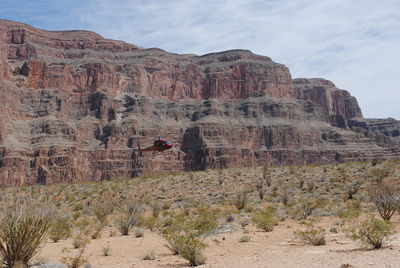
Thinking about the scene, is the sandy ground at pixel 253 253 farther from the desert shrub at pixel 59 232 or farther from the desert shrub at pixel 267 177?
the desert shrub at pixel 267 177

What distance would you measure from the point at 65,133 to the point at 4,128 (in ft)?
55.1

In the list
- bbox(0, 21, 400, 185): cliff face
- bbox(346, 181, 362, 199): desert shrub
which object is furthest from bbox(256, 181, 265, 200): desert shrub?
bbox(0, 21, 400, 185): cliff face

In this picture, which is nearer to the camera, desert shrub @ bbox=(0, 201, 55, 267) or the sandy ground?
the sandy ground

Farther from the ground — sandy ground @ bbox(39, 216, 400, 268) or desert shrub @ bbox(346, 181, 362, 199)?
desert shrub @ bbox(346, 181, 362, 199)

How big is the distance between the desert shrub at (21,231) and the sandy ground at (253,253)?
2.08 metres

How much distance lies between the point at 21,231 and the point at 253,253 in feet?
23.8

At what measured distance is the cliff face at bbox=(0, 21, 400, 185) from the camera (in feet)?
419

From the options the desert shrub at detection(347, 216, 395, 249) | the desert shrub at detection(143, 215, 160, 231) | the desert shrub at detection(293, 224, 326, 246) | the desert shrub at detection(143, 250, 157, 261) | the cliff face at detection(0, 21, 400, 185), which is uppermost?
the cliff face at detection(0, 21, 400, 185)

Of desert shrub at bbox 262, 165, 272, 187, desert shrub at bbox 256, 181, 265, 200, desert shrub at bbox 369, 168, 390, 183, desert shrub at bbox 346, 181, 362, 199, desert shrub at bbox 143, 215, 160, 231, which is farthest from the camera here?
desert shrub at bbox 262, 165, 272, 187

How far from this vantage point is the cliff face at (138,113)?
12781cm

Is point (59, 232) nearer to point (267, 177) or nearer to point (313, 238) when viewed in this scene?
point (313, 238)

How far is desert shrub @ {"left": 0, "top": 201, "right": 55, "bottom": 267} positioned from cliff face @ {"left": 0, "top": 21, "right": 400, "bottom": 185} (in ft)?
367

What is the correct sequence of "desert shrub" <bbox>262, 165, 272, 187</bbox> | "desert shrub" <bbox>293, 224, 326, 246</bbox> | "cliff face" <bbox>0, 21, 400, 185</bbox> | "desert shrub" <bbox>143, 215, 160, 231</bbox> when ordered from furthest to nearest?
"cliff face" <bbox>0, 21, 400, 185</bbox> < "desert shrub" <bbox>262, 165, 272, 187</bbox> < "desert shrub" <bbox>143, 215, 160, 231</bbox> < "desert shrub" <bbox>293, 224, 326, 246</bbox>

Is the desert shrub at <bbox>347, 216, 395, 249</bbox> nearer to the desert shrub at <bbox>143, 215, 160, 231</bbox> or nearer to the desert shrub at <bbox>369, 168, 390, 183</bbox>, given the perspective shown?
the desert shrub at <bbox>143, 215, 160, 231</bbox>
